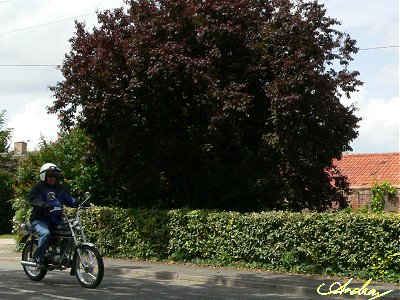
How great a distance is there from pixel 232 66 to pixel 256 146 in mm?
2117

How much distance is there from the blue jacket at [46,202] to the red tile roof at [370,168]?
1978 cm

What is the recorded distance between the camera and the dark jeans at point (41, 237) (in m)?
10.6

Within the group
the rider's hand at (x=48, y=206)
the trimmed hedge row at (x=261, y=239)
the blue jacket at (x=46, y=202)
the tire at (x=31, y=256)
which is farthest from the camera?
the trimmed hedge row at (x=261, y=239)

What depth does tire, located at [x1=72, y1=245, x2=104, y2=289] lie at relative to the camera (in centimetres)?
1012

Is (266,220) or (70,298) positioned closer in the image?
(70,298)

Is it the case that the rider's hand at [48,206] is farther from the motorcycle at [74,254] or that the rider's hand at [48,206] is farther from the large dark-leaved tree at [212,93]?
the large dark-leaved tree at [212,93]

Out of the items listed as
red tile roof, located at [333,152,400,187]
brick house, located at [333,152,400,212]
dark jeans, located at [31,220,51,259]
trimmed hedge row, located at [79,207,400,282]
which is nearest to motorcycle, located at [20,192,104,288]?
dark jeans, located at [31,220,51,259]

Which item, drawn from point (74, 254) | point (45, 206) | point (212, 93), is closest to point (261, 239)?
point (212, 93)

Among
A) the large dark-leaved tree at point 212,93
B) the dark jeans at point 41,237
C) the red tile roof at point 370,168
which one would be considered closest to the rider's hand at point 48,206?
the dark jeans at point 41,237

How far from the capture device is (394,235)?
37.2 ft

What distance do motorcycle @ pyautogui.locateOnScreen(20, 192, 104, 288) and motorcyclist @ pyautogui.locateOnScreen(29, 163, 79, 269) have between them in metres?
0.15

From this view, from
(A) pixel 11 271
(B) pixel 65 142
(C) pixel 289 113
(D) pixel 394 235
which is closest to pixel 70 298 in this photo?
(A) pixel 11 271

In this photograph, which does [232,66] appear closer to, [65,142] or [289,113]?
[289,113]

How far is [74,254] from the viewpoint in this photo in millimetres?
→ 10438
